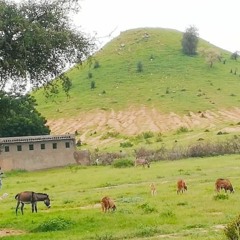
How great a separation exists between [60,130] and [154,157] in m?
43.3

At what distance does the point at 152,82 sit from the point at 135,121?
23.5m

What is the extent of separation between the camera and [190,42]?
138 metres

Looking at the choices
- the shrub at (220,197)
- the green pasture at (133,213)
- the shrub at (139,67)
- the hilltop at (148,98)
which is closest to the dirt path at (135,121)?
the hilltop at (148,98)

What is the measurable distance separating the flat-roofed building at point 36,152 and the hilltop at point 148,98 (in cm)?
1472

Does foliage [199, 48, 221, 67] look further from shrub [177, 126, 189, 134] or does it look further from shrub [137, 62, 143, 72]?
shrub [177, 126, 189, 134]

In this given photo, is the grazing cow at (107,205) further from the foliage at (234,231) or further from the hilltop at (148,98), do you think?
the hilltop at (148,98)

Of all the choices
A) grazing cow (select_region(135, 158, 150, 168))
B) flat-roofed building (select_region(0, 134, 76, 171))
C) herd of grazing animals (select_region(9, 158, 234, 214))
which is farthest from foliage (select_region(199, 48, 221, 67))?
herd of grazing animals (select_region(9, 158, 234, 214))

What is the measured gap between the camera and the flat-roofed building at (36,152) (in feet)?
198

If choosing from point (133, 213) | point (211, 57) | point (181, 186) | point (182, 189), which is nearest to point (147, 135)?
point (211, 57)

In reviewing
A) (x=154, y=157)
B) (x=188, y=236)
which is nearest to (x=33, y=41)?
(x=188, y=236)

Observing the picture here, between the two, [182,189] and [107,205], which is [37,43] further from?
[182,189]

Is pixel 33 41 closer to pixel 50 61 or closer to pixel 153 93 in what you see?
pixel 50 61

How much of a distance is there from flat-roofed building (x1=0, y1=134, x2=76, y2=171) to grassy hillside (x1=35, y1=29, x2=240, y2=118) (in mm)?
34566

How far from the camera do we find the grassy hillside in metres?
109
